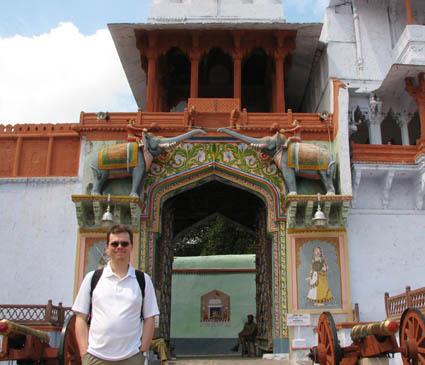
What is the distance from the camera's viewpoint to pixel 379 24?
52.4 feet

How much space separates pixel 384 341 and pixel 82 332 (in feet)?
12.6

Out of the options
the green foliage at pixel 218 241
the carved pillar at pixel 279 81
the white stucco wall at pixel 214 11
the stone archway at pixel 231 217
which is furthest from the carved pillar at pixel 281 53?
the green foliage at pixel 218 241

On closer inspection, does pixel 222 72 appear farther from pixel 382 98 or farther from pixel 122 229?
pixel 122 229

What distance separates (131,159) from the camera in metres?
12.4

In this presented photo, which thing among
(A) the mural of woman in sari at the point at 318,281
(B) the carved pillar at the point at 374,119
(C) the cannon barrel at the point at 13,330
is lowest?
(C) the cannon barrel at the point at 13,330

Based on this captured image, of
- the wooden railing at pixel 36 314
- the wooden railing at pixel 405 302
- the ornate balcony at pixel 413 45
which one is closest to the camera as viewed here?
the wooden railing at pixel 405 302

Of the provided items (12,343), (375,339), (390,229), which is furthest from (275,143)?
(12,343)

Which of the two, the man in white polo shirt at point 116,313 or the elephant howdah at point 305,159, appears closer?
the man in white polo shirt at point 116,313

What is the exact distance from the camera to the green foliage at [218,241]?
95.1ft

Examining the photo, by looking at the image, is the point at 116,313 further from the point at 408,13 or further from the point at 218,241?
the point at 218,241

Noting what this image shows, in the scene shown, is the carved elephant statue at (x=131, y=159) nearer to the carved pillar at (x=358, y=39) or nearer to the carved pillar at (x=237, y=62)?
the carved pillar at (x=237, y=62)

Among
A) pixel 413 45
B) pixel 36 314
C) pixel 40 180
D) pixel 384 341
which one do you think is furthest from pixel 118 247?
pixel 413 45

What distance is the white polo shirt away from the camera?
138 inches

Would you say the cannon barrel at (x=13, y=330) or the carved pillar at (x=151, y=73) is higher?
the carved pillar at (x=151, y=73)
